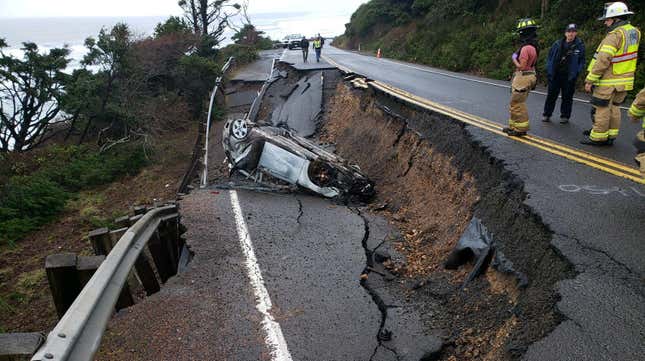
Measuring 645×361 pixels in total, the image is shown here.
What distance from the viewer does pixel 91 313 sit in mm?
2967

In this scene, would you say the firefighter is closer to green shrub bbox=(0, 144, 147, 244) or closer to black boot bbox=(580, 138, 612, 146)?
black boot bbox=(580, 138, 612, 146)

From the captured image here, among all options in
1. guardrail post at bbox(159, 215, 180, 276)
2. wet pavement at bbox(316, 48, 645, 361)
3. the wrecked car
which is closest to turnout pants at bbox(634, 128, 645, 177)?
wet pavement at bbox(316, 48, 645, 361)

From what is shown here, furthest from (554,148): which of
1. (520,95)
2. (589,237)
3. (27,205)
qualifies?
(27,205)

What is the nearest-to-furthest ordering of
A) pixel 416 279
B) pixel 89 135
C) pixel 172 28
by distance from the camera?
pixel 416 279 → pixel 89 135 → pixel 172 28

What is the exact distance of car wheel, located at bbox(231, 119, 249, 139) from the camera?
867cm

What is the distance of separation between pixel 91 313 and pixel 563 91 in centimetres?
816

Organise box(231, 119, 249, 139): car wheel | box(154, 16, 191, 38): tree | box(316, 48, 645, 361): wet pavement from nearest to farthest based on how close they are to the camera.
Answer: box(316, 48, 645, 361): wet pavement
box(231, 119, 249, 139): car wheel
box(154, 16, 191, 38): tree

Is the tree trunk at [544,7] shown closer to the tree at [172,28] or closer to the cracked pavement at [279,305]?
the cracked pavement at [279,305]

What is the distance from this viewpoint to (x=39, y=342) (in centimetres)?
255

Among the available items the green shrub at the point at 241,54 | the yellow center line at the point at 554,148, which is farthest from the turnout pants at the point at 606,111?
the green shrub at the point at 241,54

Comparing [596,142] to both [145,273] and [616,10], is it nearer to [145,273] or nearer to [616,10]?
[616,10]

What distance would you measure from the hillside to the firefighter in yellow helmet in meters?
5.81

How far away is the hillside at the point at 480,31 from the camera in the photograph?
1462cm

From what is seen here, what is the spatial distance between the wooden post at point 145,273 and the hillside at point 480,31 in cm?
1161
